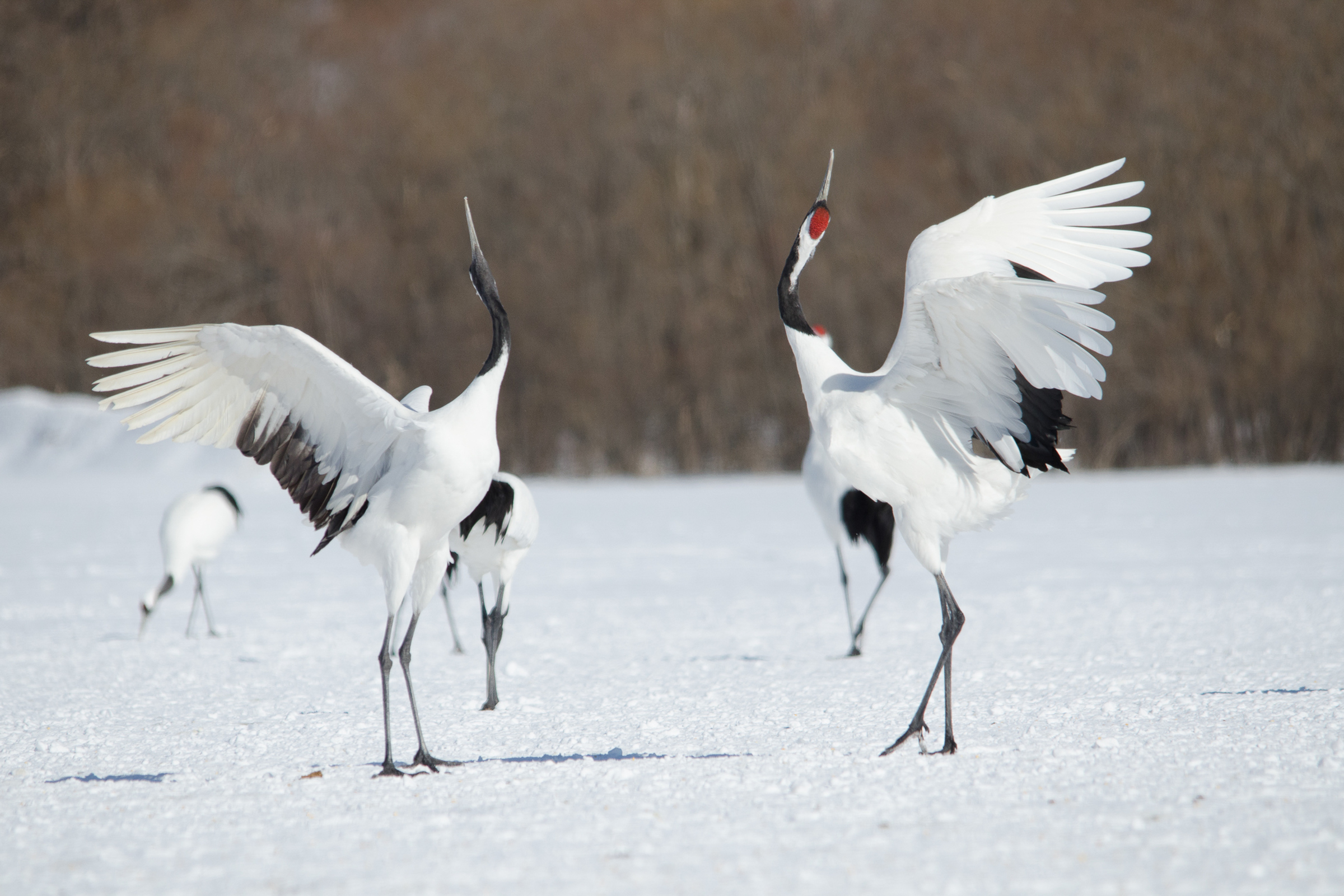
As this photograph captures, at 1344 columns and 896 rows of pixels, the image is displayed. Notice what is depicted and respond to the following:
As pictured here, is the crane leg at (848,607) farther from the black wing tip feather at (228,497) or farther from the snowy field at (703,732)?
the black wing tip feather at (228,497)

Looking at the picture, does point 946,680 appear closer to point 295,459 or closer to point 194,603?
point 295,459

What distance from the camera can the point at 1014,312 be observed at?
4.34 m

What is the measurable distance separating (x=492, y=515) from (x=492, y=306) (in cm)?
146

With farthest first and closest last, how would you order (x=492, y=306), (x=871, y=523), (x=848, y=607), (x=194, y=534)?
(x=194, y=534)
(x=871, y=523)
(x=848, y=607)
(x=492, y=306)

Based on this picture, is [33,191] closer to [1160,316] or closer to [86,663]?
[1160,316]

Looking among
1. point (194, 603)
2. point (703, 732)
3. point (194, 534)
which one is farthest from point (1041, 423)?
point (194, 534)

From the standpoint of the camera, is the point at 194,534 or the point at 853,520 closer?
the point at 853,520

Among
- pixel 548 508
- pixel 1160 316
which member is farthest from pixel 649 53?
pixel 548 508

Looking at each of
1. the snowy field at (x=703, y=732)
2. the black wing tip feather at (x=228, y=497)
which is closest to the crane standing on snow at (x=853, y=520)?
the snowy field at (x=703, y=732)

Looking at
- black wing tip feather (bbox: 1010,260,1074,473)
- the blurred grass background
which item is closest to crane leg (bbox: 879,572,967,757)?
black wing tip feather (bbox: 1010,260,1074,473)

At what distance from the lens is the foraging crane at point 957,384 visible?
4543 mm

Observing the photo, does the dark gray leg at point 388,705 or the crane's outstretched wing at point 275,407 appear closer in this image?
the dark gray leg at point 388,705

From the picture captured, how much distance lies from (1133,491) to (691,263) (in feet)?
40.9

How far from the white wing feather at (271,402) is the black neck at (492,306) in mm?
370
